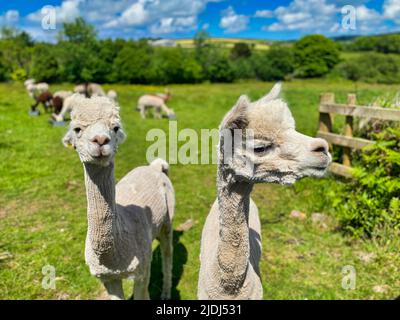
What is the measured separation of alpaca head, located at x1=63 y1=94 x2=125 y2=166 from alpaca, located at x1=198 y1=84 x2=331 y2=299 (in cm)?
91

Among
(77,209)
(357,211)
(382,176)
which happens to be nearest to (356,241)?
(357,211)

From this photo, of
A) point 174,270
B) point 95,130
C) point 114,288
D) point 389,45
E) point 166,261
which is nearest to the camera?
point 95,130

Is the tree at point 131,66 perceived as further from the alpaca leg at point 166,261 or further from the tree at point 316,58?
the alpaca leg at point 166,261

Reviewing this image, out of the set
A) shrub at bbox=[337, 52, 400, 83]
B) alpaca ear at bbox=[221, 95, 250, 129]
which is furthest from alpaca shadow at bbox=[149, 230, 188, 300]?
shrub at bbox=[337, 52, 400, 83]

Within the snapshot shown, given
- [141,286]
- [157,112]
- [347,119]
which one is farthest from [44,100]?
[141,286]

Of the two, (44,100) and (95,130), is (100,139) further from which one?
(44,100)

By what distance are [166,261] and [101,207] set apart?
2.16 meters

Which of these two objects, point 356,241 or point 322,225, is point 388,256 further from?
point 322,225

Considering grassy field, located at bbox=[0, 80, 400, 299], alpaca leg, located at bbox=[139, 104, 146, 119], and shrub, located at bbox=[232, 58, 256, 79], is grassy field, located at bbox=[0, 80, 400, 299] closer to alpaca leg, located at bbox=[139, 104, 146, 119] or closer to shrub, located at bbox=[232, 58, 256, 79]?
alpaca leg, located at bbox=[139, 104, 146, 119]

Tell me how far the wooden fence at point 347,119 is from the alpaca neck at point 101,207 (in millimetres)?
5346

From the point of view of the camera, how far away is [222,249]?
2.56 metres

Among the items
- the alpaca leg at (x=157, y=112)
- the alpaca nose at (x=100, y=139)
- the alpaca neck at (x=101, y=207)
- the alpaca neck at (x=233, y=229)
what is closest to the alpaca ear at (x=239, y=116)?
the alpaca neck at (x=233, y=229)

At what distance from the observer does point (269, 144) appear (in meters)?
2.18

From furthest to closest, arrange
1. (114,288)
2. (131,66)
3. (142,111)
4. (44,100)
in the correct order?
(131,66)
(142,111)
(44,100)
(114,288)
